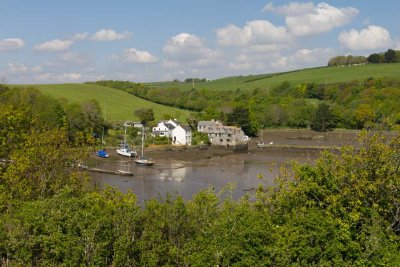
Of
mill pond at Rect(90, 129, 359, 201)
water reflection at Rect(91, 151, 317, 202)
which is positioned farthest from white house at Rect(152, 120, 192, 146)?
water reflection at Rect(91, 151, 317, 202)

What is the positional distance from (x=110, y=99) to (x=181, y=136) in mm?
51571

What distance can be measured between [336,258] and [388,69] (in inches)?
5682

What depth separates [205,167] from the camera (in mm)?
60656

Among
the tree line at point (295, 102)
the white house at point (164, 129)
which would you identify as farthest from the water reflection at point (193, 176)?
the tree line at point (295, 102)

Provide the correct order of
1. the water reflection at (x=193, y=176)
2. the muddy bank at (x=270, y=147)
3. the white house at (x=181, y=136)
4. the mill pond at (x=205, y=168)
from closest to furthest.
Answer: the water reflection at (x=193, y=176) < the mill pond at (x=205, y=168) < the muddy bank at (x=270, y=147) < the white house at (x=181, y=136)

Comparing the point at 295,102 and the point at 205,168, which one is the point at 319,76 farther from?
the point at 205,168

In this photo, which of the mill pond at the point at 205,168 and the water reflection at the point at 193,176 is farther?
the mill pond at the point at 205,168

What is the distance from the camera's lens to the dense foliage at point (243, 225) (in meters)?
13.4

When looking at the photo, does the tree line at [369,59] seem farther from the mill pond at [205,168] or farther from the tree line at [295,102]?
the mill pond at [205,168]

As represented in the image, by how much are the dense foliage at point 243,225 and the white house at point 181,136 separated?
6312 cm

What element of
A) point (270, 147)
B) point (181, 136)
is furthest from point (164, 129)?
point (270, 147)

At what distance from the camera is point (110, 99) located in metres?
128

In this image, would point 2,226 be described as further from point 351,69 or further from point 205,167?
point 351,69

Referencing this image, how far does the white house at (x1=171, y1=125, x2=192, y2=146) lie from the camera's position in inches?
3243
